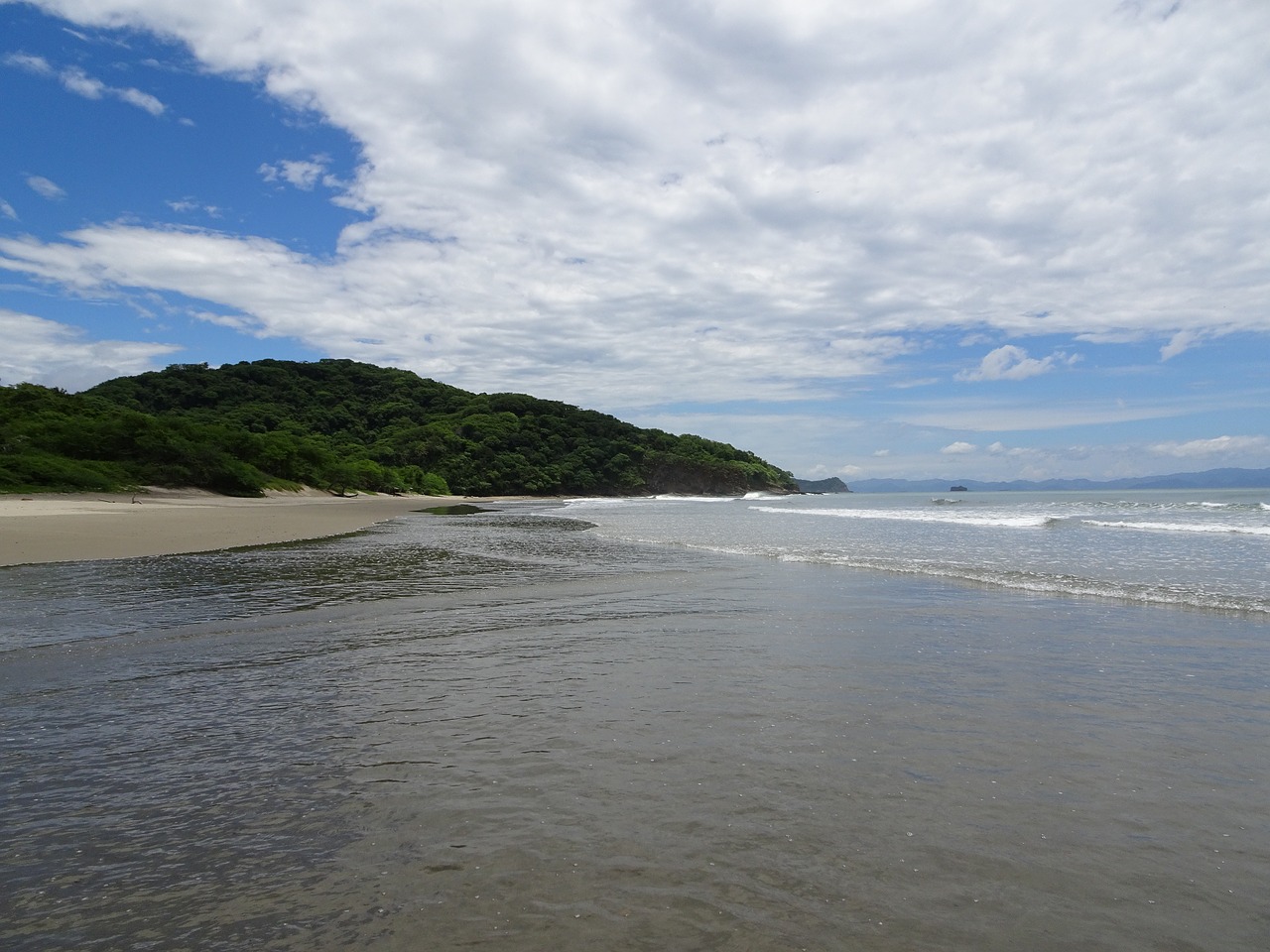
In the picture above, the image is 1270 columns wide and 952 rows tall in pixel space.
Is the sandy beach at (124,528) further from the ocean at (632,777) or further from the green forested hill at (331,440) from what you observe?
the ocean at (632,777)

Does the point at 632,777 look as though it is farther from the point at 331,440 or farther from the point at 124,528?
the point at 331,440

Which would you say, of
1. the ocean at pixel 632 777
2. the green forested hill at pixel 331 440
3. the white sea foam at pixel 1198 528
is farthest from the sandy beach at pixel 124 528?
the white sea foam at pixel 1198 528

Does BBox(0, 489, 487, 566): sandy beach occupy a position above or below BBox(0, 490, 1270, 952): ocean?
above

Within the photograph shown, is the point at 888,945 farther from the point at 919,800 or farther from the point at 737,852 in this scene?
the point at 919,800

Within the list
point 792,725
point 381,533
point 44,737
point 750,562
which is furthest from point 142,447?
point 792,725

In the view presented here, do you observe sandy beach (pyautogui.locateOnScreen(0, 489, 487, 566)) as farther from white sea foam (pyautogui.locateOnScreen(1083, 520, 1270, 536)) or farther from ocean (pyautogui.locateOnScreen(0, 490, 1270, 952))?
white sea foam (pyautogui.locateOnScreen(1083, 520, 1270, 536))

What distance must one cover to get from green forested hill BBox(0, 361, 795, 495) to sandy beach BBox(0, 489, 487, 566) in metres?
7.36

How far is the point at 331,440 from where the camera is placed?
11931 cm

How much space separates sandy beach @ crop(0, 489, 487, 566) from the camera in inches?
733

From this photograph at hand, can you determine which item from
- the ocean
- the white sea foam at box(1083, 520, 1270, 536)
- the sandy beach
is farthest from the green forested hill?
the white sea foam at box(1083, 520, 1270, 536)

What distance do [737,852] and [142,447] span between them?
55121 mm

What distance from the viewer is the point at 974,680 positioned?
24.3 ft

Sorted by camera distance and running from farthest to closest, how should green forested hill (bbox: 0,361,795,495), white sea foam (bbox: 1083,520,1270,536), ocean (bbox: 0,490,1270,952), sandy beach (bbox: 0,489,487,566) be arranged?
green forested hill (bbox: 0,361,795,495) < white sea foam (bbox: 1083,520,1270,536) < sandy beach (bbox: 0,489,487,566) < ocean (bbox: 0,490,1270,952)

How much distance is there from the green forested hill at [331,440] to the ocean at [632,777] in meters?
37.7
